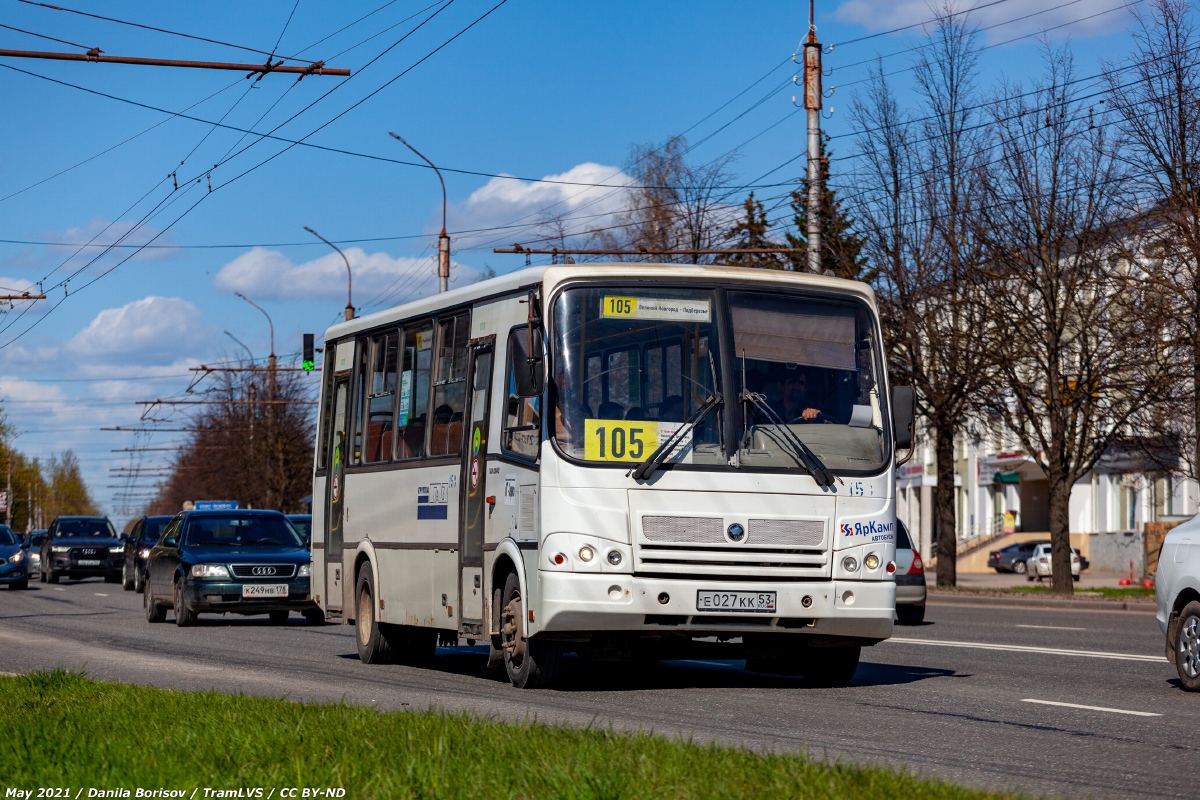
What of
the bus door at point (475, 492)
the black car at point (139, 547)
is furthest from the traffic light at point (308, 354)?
the bus door at point (475, 492)

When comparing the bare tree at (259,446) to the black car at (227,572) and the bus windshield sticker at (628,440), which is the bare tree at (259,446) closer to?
the black car at (227,572)

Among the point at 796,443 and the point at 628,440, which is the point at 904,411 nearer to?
the point at 796,443

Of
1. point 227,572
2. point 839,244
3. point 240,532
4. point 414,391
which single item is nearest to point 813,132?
point 839,244

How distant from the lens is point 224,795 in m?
6.66

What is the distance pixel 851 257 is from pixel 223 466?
51.3m

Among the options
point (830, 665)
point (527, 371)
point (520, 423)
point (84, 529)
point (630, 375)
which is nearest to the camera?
point (527, 371)

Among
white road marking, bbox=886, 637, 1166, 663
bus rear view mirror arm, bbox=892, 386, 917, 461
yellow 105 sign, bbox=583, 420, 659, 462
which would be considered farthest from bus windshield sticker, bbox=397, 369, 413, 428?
white road marking, bbox=886, 637, 1166, 663

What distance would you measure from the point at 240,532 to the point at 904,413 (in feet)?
50.1

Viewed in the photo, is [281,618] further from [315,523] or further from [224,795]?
[224,795]

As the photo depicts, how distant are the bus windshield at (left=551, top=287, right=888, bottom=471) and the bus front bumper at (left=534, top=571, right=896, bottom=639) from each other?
86cm

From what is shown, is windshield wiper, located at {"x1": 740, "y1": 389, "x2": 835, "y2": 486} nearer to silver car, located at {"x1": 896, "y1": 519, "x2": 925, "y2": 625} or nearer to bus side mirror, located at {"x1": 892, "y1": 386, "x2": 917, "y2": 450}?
bus side mirror, located at {"x1": 892, "y1": 386, "x2": 917, "y2": 450}

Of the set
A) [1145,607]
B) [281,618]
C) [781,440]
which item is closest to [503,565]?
[781,440]

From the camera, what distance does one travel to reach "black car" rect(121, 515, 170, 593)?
125ft

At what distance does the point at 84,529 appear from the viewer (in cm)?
4844
